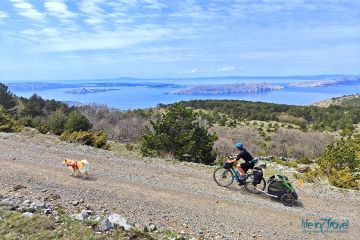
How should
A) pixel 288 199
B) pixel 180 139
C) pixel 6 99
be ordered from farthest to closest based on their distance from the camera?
pixel 6 99 → pixel 180 139 → pixel 288 199

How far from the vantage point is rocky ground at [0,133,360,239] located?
28.0 feet

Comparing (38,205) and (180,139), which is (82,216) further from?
(180,139)

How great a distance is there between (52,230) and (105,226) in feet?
3.51

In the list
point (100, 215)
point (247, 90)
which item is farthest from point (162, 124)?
point (247, 90)

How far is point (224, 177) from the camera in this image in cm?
1191

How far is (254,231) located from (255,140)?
33.9 metres

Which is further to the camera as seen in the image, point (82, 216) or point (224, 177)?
point (224, 177)

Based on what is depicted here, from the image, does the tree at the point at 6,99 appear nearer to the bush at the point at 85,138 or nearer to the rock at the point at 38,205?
the bush at the point at 85,138

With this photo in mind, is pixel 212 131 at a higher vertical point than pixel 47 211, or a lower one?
lower

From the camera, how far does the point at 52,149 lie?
14703 mm

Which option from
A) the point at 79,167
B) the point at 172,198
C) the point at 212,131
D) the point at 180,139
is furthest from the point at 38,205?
the point at 212,131

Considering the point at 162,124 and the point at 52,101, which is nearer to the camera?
the point at 162,124

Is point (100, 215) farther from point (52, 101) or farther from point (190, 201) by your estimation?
point (52, 101)

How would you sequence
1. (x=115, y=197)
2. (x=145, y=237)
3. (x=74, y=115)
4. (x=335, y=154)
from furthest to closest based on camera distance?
(x=74, y=115), (x=335, y=154), (x=115, y=197), (x=145, y=237)
